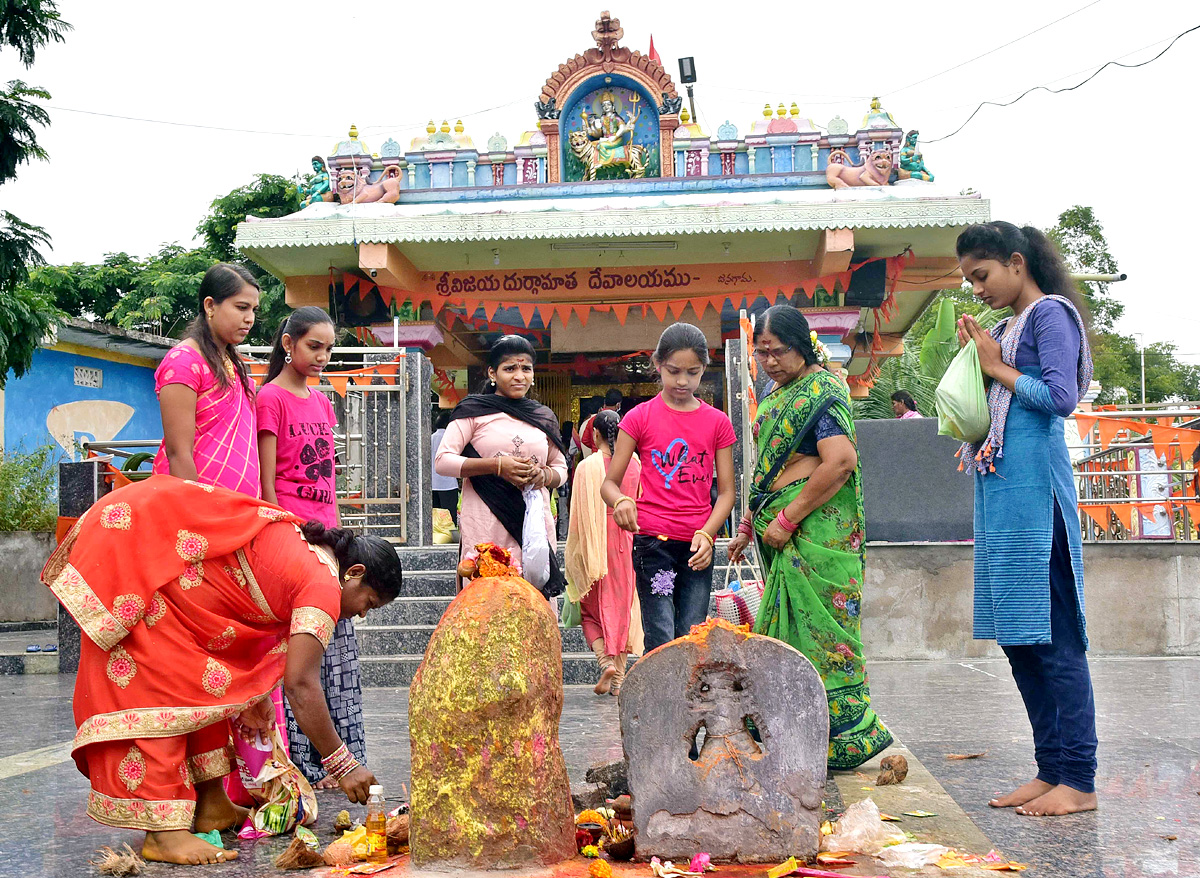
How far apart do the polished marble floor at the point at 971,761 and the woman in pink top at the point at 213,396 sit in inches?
47.6

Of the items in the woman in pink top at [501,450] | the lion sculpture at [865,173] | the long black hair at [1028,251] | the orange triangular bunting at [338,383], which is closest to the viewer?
the long black hair at [1028,251]

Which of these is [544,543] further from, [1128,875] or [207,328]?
[1128,875]

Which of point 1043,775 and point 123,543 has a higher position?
point 123,543

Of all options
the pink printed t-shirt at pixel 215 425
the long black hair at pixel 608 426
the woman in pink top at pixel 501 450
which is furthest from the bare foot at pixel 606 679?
the pink printed t-shirt at pixel 215 425

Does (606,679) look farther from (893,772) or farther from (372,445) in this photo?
(372,445)

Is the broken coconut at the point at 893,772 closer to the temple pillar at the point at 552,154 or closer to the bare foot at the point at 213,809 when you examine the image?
the bare foot at the point at 213,809

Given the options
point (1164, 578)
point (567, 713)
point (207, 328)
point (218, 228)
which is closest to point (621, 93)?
point (1164, 578)

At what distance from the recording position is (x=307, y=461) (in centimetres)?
416

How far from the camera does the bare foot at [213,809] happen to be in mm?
3322

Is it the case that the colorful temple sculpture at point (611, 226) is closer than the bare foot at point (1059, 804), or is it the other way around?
the bare foot at point (1059, 804)

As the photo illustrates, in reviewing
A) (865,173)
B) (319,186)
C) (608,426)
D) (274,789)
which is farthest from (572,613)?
(319,186)

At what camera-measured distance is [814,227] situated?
35.3 feet

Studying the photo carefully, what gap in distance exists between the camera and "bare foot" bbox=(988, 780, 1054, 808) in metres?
3.52

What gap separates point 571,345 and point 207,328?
29.9ft
